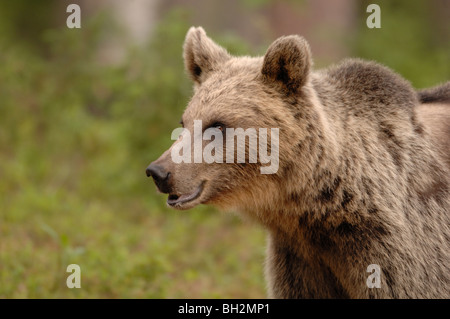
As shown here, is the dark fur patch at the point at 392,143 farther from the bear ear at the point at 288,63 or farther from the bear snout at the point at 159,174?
the bear snout at the point at 159,174

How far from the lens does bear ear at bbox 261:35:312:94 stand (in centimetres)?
440

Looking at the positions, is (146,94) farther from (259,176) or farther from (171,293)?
(259,176)

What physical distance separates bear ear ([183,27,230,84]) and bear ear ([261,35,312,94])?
2.13 feet

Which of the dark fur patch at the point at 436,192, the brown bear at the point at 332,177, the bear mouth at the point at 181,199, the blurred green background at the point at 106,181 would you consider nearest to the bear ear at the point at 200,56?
the brown bear at the point at 332,177

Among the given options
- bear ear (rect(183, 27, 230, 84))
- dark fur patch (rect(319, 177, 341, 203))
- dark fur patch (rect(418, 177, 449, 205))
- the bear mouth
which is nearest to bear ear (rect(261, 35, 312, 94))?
bear ear (rect(183, 27, 230, 84))

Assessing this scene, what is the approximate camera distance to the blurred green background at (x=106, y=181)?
6387 mm

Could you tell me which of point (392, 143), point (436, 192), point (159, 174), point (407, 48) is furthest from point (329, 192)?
point (407, 48)

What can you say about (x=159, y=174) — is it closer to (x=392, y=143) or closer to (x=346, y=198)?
(x=346, y=198)

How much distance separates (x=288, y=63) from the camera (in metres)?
4.48

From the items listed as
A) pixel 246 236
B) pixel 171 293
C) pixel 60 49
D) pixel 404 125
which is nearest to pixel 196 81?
pixel 404 125

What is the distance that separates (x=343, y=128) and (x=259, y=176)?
29.9 inches

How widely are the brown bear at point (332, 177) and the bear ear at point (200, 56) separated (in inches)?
11.9

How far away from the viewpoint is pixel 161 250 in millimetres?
7234

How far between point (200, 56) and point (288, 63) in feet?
3.12
